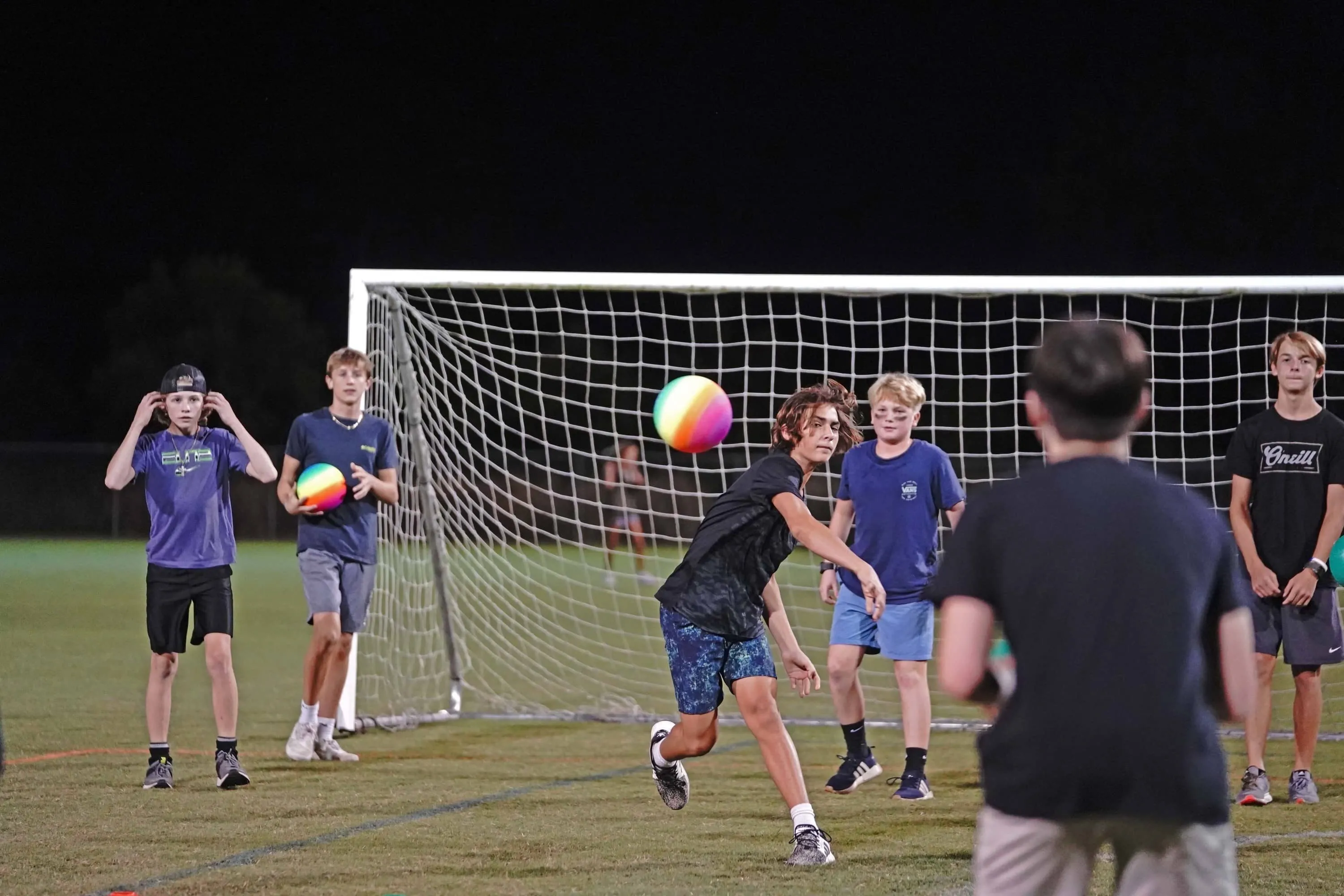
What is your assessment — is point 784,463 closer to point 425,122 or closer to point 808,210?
point 808,210

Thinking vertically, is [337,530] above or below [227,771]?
above

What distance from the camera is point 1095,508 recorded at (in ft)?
7.64

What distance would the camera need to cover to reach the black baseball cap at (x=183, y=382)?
643 cm

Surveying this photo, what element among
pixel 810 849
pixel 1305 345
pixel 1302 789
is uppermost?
pixel 1305 345

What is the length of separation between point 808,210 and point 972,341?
841 cm

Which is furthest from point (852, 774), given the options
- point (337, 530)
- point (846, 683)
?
point (337, 530)

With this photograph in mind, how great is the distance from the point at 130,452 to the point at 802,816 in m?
3.36

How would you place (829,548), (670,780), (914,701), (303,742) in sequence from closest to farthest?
(829,548) → (670,780) → (914,701) → (303,742)

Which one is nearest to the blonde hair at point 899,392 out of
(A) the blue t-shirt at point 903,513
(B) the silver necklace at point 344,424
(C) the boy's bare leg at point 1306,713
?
(A) the blue t-shirt at point 903,513

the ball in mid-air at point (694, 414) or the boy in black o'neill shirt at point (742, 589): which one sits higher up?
the ball in mid-air at point (694, 414)

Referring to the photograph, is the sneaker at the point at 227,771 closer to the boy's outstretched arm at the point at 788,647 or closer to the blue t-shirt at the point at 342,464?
the blue t-shirt at the point at 342,464

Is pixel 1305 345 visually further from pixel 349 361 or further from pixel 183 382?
pixel 183 382

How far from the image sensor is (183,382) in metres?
6.46

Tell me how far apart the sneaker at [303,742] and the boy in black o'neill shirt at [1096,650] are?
525cm
